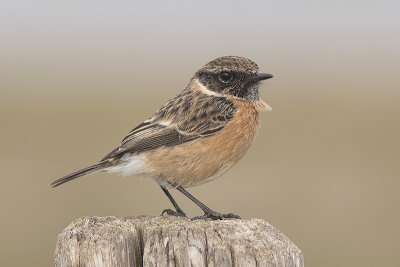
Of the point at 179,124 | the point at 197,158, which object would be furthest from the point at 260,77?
the point at 197,158

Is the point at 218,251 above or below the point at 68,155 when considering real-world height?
above

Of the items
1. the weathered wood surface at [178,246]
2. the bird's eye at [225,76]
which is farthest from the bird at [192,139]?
the weathered wood surface at [178,246]

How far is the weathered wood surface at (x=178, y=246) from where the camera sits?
5141 mm

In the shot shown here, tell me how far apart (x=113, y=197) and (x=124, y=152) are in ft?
36.1

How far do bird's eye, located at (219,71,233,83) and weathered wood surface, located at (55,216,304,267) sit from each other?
3820 millimetres

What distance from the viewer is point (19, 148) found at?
2523 centimetres

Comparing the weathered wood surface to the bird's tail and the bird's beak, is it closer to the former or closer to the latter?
the bird's tail

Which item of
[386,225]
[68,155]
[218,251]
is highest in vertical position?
[218,251]

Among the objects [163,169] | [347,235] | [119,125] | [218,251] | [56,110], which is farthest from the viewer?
[56,110]

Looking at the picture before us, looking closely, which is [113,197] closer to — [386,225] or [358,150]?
[386,225]

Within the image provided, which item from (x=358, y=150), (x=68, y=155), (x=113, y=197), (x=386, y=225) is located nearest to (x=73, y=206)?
(x=113, y=197)

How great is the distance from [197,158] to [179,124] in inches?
17.5

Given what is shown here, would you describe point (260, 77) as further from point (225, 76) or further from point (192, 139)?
point (192, 139)

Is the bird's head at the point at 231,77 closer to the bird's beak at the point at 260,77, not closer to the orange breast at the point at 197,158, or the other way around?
the bird's beak at the point at 260,77
